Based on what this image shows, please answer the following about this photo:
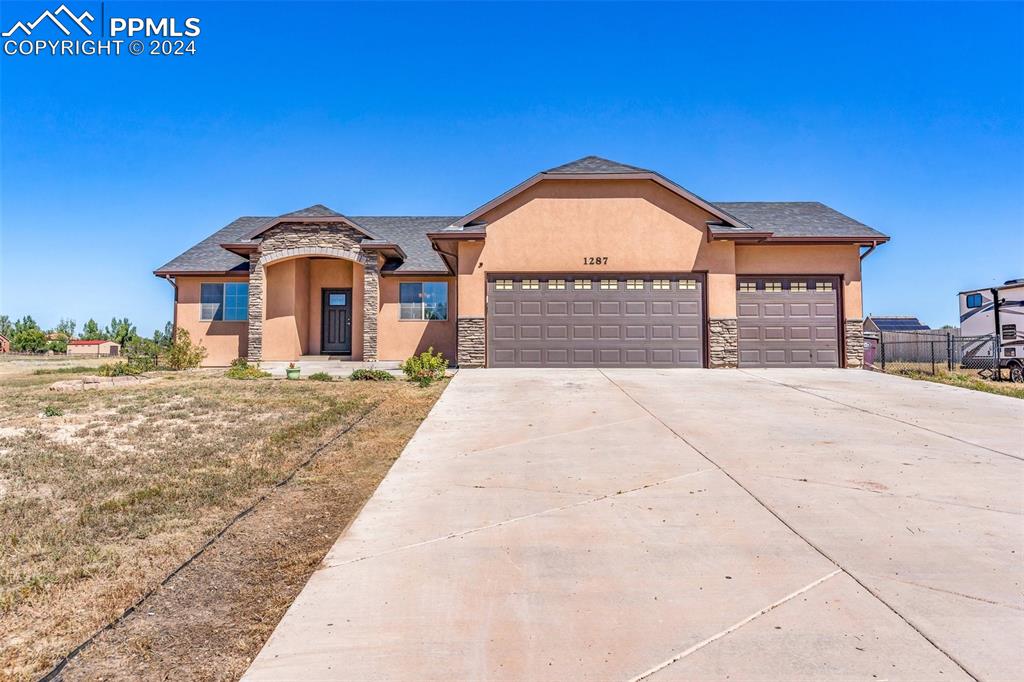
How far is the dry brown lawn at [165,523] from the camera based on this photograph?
8.04 ft

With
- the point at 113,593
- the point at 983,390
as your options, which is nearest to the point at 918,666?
the point at 113,593

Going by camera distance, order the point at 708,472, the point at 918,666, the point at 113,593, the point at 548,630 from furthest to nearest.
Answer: the point at 708,472 → the point at 113,593 → the point at 548,630 → the point at 918,666

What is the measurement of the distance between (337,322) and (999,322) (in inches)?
857

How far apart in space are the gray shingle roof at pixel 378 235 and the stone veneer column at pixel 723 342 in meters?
8.44

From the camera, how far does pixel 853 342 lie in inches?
583

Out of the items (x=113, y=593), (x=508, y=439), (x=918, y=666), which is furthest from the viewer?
(x=508, y=439)

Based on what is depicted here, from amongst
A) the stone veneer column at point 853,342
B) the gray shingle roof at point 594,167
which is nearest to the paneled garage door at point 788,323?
the stone veneer column at point 853,342

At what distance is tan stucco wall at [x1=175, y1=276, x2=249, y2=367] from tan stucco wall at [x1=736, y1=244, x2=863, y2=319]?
15.8 meters

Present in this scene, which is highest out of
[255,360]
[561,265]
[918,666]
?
[561,265]

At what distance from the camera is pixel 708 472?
486 centimetres

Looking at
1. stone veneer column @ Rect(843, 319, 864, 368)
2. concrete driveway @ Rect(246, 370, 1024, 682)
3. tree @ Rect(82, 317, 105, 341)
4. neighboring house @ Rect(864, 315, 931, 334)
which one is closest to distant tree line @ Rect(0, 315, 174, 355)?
tree @ Rect(82, 317, 105, 341)

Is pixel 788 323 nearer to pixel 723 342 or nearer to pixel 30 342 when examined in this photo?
pixel 723 342

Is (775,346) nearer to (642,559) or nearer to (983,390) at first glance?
(983,390)

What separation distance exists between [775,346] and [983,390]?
4766mm
